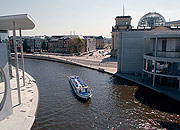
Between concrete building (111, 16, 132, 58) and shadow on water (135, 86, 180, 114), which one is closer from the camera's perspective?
shadow on water (135, 86, 180, 114)

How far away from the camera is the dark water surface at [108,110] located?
18484 mm

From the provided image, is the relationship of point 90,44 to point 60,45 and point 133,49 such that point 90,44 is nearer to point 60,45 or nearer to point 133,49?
point 60,45

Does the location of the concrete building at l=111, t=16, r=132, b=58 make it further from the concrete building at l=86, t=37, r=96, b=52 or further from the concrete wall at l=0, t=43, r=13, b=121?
the concrete wall at l=0, t=43, r=13, b=121

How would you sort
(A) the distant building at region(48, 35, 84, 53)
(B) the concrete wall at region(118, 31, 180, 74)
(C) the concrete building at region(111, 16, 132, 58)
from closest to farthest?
(B) the concrete wall at region(118, 31, 180, 74) → (C) the concrete building at region(111, 16, 132, 58) → (A) the distant building at region(48, 35, 84, 53)

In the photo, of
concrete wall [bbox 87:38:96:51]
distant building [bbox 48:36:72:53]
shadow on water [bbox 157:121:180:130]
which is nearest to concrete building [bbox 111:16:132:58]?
distant building [bbox 48:36:72:53]

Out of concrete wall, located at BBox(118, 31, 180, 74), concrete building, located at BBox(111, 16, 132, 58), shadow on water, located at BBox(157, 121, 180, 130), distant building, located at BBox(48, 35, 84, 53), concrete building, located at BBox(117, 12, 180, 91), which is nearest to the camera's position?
shadow on water, located at BBox(157, 121, 180, 130)

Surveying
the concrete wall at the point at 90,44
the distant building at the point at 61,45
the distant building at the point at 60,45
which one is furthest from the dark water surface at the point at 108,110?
the concrete wall at the point at 90,44

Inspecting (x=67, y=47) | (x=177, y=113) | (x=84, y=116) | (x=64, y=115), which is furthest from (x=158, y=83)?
(x=67, y=47)

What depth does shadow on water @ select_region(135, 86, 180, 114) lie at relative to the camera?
22.6 m

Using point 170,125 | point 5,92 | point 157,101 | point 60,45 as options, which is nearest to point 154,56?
point 157,101

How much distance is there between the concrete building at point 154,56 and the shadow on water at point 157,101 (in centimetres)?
395

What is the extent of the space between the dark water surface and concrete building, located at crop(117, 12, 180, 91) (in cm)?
496

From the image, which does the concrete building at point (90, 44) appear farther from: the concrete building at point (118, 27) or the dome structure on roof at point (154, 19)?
the dome structure on roof at point (154, 19)

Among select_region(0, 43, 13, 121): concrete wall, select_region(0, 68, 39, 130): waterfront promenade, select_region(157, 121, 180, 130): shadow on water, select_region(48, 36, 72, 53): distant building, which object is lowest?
select_region(157, 121, 180, 130): shadow on water
